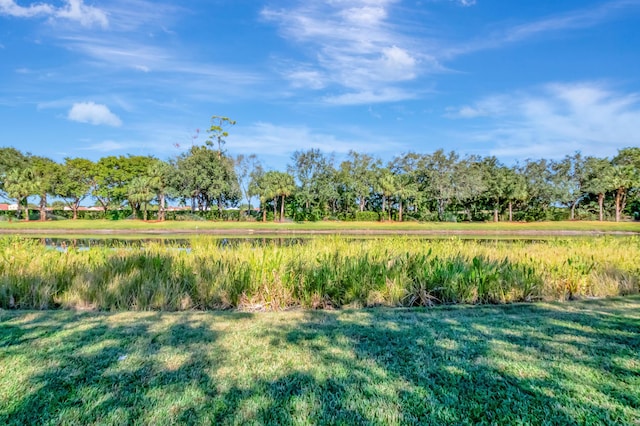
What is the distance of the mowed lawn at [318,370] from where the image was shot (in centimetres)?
242

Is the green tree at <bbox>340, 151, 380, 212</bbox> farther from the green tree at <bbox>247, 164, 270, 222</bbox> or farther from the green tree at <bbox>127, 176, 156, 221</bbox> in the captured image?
the green tree at <bbox>127, 176, 156, 221</bbox>

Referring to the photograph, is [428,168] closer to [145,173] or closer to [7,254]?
[145,173]

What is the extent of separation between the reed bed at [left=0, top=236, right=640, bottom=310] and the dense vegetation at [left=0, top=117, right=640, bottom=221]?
3527cm

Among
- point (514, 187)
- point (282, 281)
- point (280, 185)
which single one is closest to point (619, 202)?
point (514, 187)

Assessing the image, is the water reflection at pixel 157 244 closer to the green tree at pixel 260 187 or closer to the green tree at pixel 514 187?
the green tree at pixel 260 187

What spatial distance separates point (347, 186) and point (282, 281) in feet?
134

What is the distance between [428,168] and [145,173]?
34.8 m

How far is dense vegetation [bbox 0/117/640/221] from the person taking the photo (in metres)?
43.4

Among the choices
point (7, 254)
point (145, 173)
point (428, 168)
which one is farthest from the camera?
point (145, 173)

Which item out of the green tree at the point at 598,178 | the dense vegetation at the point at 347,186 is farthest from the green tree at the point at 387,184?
the green tree at the point at 598,178

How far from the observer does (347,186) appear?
4638 centimetres

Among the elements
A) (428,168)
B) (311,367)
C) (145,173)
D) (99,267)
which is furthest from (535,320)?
(145,173)

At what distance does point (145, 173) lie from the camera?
162 ft

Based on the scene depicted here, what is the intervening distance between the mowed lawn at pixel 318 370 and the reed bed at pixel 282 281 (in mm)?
1084
